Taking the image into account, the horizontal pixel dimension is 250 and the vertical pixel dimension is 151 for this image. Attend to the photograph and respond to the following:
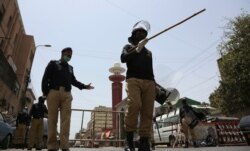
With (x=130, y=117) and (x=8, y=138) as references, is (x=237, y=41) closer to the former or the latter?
(x=8, y=138)

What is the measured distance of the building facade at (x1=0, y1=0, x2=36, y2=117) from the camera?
2619 centimetres

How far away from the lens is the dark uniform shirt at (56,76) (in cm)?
566

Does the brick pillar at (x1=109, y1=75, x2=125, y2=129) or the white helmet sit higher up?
the brick pillar at (x1=109, y1=75, x2=125, y2=129)

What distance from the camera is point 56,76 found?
5781 millimetres

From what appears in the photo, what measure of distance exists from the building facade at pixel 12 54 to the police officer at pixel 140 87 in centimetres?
1925

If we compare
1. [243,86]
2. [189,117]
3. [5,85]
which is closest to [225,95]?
[243,86]

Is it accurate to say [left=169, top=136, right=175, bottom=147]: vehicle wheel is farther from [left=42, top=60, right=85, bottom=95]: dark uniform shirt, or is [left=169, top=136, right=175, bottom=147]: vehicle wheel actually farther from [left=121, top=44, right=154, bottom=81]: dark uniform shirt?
[left=121, top=44, right=154, bottom=81]: dark uniform shirt

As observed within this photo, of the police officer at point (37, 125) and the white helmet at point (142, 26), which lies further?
the police officer at point (37, 125)

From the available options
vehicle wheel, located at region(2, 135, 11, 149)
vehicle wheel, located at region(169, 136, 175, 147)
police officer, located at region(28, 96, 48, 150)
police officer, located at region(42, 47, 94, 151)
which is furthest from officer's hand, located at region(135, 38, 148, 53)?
vehicle wheel, located at region(169, 136, 175, 147)

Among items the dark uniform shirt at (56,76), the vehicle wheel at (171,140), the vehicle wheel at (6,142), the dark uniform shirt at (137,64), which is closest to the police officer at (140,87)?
the dark uniform shirt at (137,64)

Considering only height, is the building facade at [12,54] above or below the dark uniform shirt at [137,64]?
above

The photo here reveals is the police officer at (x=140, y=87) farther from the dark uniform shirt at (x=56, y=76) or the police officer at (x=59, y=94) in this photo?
the dark uniform shirt at (x=56, y=76)

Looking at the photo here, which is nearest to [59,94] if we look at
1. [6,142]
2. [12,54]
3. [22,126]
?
[6,142]

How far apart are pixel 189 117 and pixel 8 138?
7.62 meters
